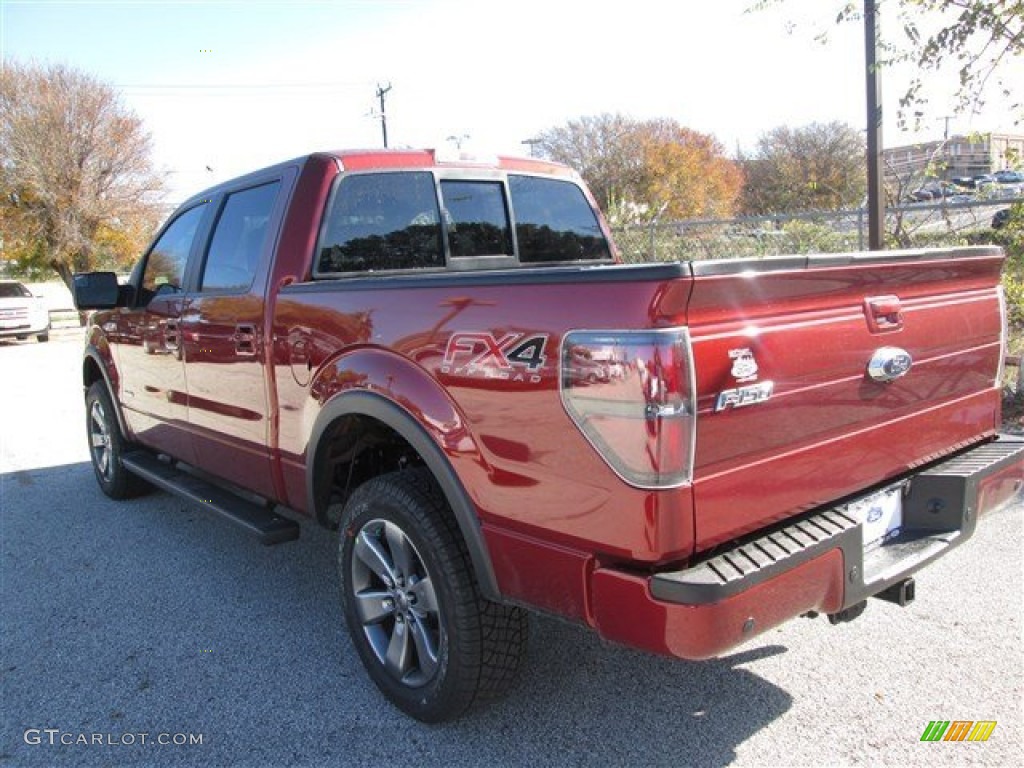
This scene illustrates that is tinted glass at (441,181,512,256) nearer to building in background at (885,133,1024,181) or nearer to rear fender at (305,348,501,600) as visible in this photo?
rear fender at (305,348,501,600)

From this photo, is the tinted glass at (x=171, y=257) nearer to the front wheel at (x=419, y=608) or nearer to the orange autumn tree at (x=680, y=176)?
the front wheel at (x=419, y=608)

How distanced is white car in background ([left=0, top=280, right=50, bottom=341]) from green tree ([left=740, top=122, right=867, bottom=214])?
97.1 ft

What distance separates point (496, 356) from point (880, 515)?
1.38 metres

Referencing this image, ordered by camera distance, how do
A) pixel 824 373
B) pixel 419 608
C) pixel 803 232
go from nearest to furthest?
pixel 824 373 → pixel 419 608 → pixel 803 232

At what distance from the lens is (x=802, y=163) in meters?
40.6

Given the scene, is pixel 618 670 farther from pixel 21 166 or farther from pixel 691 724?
pixel 21 166

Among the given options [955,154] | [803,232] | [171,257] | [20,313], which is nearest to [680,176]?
[20,313]

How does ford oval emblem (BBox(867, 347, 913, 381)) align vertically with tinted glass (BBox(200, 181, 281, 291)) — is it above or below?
below

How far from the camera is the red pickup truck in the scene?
80.3 inches

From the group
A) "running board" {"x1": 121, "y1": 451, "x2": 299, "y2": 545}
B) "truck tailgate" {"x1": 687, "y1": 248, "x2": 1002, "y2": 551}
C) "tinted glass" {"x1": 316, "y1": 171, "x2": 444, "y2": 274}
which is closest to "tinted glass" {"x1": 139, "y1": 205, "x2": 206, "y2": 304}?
"running board" {"x1": 121, "y1": 451, "x2": 299, "y2": 545}

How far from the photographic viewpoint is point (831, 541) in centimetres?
227

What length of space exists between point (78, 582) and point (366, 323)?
8.72 feet

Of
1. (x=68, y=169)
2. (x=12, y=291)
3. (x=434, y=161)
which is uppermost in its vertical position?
(x=68, y=169)

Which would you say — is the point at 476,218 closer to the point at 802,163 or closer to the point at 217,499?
the point at 217,499
